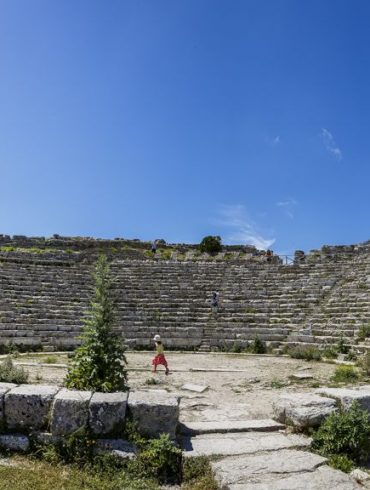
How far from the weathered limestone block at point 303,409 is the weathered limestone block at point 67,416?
98.3 inches

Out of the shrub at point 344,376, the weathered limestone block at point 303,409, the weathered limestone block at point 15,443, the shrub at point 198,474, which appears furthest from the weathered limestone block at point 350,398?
the shrub at point 344,376

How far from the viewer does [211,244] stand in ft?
121

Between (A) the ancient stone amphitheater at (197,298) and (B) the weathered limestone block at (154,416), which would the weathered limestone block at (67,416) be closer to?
(B) the weathered limestone block at (154,416)

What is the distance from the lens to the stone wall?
4898 millimetres

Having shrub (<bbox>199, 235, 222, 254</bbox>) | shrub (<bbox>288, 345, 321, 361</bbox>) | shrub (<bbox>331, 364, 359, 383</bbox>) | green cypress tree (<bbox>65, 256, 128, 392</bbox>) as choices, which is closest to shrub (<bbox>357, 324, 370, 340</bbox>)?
shrub (<bbox>288, 345, 321, 361</bbox>)

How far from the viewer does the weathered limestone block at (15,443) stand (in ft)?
16.0

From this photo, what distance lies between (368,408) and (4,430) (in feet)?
13.7

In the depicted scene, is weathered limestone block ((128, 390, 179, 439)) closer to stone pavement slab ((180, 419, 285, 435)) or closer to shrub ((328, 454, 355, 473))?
stone pavement slab ((180, 419, 285, 435))

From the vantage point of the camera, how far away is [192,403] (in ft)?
25.0

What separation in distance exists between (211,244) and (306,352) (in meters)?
22.6

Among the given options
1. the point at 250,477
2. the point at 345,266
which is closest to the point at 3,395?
the point at 250,477

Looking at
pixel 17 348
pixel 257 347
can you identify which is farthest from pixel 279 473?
pixel 17 348

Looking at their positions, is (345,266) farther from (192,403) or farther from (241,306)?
(192,403)

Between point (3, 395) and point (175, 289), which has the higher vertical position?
point (175, 289)
